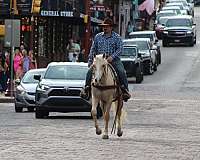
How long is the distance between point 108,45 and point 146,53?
30.4 m

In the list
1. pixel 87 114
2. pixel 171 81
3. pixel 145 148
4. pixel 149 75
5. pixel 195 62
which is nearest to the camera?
pixel 145 148

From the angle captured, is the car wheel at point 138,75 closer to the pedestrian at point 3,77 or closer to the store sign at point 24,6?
the store sign at point 24,6

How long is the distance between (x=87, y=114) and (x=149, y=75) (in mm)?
22488

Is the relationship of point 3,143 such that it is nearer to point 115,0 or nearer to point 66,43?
point 66,43

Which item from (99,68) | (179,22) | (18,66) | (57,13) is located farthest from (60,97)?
(179,22)

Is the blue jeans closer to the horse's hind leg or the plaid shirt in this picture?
the plaid shirt

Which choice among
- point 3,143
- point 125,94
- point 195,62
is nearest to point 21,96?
point 125,94

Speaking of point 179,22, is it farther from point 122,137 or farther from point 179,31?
point 122,137

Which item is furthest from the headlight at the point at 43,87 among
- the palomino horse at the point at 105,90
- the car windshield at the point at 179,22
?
the car windshield at the point at 179,22

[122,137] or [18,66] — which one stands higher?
[122,137]

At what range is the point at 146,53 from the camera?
48.3 meters

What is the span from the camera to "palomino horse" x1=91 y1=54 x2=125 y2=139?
17203 millimetres

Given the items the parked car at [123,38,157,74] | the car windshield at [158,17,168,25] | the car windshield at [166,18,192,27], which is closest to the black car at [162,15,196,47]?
the car windshield at [166,18,192,27]

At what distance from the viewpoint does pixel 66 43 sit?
56.9m
